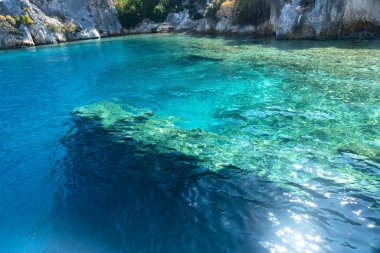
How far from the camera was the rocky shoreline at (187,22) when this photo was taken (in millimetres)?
32625

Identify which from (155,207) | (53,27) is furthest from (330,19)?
(53,27)

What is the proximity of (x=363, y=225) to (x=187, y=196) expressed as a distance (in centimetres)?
487

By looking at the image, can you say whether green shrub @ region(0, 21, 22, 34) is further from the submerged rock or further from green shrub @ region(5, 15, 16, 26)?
the submerged rock

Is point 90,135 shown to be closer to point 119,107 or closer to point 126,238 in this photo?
point 119,107

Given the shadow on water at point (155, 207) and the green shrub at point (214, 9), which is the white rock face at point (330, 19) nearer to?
the green shrub at point (214, 9)

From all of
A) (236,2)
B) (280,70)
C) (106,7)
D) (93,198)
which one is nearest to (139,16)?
(106,7)

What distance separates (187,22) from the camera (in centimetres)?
6869

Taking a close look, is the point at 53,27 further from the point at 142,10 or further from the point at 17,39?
the point at 142,10

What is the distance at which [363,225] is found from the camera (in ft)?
24.5

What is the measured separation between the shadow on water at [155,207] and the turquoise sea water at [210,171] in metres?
0.04

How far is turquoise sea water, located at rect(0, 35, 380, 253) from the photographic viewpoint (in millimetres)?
7668

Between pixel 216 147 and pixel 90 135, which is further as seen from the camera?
pixel 90 135

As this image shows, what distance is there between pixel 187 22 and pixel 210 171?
63824 mm

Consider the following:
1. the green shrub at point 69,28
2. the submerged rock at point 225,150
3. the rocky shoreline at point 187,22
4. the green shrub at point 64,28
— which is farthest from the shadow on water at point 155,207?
the green shrub at point 69,28
